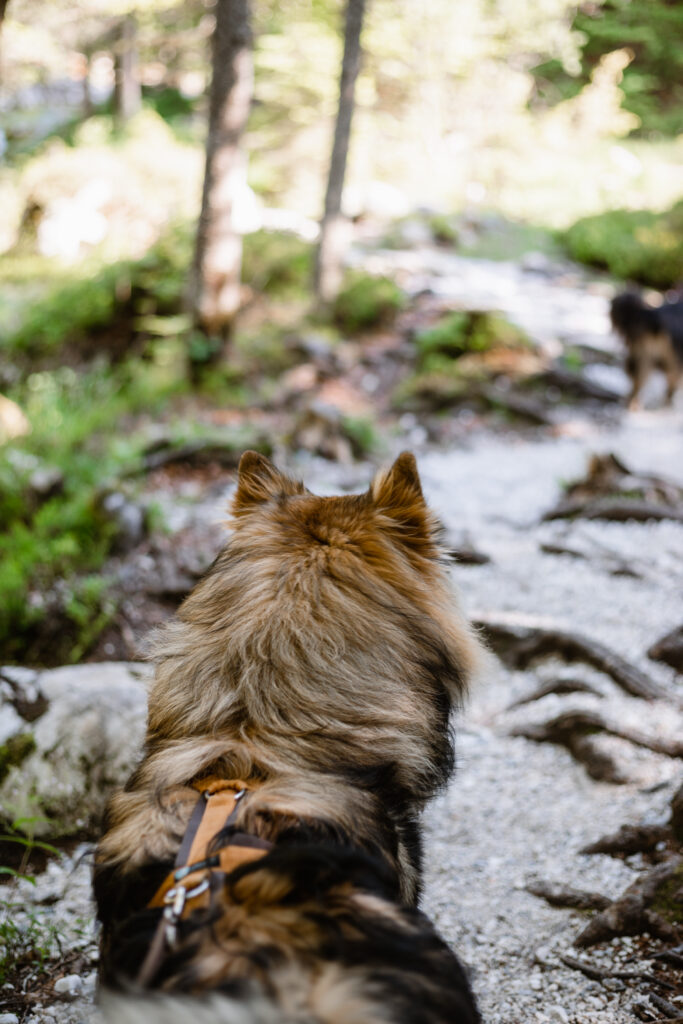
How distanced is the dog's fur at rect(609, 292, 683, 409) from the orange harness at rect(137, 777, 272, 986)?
9.06 m

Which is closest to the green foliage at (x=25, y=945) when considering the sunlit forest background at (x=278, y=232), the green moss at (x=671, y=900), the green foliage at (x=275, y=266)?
the green moss at (x=671, y=900)

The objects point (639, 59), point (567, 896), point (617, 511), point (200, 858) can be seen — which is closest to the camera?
point (200, 858)

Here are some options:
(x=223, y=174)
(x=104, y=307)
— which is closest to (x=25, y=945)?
(x=223, y=174)

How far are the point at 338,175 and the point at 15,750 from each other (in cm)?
1022

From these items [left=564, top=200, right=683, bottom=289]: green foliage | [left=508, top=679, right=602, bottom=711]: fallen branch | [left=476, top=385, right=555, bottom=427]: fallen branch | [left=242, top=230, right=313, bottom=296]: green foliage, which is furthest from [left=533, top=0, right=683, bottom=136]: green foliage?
[left=508, top=679, right=602, bottom=711]: fallen branch

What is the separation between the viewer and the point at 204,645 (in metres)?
2.04

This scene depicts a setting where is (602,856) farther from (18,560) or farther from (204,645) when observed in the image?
(18,560)

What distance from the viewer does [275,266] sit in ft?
44.1

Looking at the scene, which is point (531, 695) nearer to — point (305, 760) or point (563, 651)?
point (563, 651)

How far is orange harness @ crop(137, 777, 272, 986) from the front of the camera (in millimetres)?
1418

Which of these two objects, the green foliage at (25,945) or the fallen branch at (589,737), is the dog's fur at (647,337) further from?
the green foliage at (25,945)

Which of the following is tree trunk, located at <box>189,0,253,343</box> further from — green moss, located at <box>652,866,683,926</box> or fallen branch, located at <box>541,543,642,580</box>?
green moss, located at <box>652,866,683,926</box>

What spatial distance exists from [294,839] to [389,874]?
0.76 ft

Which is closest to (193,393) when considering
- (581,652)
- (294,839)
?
(581,652)
